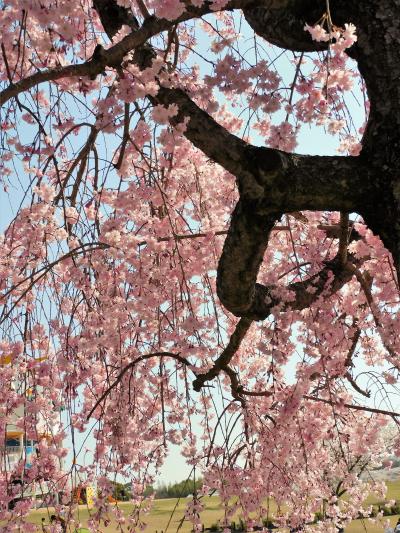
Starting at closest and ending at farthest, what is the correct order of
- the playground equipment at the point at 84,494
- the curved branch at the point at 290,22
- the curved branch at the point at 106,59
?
the curved branch at the point at 106,59
the curved branch at the point at 290,22
the playground equipment at the point at 84,494

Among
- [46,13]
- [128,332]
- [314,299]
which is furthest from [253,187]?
[128,332]

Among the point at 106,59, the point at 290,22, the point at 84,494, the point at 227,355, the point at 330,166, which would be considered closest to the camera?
the point at 106,59

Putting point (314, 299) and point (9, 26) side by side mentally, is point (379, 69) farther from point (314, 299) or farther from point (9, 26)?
point (9, 26)

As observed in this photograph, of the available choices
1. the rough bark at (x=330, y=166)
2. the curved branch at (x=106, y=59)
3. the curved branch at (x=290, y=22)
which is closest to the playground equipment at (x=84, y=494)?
the rough bark at (x=330, y=166)

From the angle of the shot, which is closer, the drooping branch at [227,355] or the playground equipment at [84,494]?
the drooping branch at [227,355]

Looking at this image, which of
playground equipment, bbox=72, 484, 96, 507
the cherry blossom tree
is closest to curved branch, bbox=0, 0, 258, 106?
the cherry blossom tree

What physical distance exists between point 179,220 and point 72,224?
75 centimetres

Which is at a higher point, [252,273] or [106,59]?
[106,59]

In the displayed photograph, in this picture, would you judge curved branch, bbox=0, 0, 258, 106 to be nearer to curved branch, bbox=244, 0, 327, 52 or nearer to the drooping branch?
curved branch, bbox=244, 0, 327, 52

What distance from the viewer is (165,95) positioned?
2.12 meters

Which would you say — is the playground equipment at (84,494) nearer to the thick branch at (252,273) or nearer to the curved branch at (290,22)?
the thick branch at (252,273)

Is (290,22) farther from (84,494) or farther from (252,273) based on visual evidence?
(84,494)

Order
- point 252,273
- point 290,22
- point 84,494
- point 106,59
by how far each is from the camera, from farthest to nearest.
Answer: point 84,494, point 290,22, point 252,273, point 106,59

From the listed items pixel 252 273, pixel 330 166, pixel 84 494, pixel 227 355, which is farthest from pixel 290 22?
pixel 84 494
